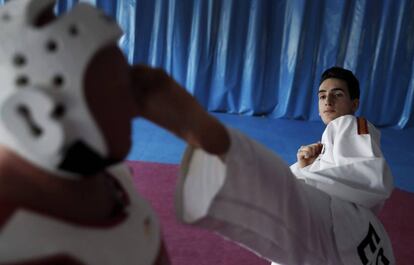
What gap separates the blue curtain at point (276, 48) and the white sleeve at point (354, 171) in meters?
Result: 2.66

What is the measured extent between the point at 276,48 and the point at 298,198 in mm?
3134

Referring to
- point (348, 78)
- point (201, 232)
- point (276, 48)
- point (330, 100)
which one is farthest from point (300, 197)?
point (276, 48)

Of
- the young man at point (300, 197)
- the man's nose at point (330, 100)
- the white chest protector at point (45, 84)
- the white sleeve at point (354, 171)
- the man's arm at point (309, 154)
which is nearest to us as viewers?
the white chest protector at point (45, 84)

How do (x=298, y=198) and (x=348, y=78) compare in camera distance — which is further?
(x=348, y=78)

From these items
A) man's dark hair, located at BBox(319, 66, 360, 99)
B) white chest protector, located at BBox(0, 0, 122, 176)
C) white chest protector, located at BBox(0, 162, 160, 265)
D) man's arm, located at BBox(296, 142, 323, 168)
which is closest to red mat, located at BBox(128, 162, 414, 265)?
man's arm, located at BBox(296, 142, 323, 168)

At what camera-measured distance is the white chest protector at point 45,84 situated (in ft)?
1.49

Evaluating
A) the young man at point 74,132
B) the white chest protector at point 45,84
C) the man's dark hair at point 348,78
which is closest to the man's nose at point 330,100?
the man's dark hair at point 348,78

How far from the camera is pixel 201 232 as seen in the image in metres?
1.99

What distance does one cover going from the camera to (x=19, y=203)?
492 millimetres

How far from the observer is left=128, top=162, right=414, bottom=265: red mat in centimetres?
182

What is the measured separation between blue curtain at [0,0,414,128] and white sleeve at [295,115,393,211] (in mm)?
2662

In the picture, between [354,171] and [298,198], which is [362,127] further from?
[298,198]

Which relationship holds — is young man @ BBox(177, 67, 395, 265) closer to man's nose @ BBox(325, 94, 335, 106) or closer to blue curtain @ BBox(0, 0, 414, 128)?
man's nose @ BBox(325, 94, 335, 106)

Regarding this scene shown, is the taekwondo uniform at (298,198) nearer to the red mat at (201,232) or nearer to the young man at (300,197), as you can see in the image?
the young man at (300,197)
